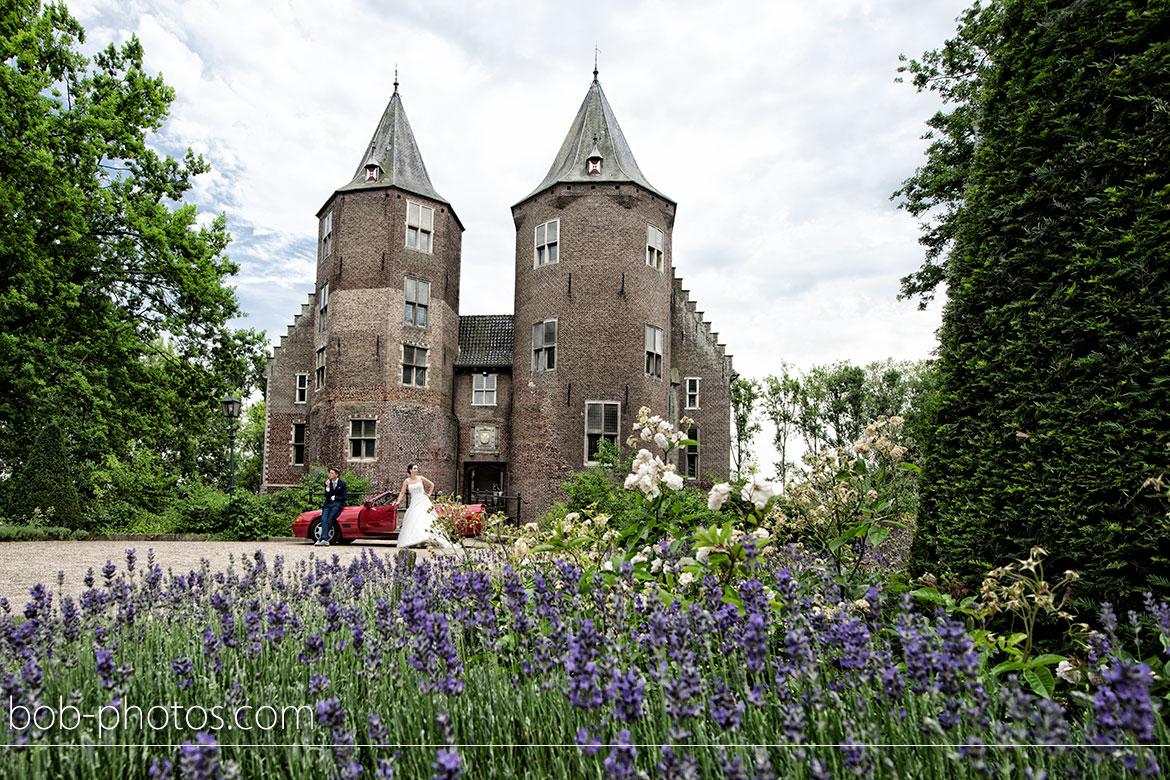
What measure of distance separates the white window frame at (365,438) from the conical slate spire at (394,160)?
919cm

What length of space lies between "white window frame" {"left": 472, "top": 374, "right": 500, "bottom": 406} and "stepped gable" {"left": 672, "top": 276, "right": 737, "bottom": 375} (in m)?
8.44

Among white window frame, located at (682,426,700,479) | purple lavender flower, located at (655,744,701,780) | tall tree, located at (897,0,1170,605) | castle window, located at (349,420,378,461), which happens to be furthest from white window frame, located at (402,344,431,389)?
purple lavender flower, located at (655,744,701,780)

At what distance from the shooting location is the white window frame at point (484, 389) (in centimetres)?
2677

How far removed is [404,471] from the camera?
78.5 feet

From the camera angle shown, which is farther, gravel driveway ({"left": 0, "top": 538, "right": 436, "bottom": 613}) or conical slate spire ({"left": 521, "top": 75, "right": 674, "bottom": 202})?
conical slate spire ({"left": 521, "top": 75, "right": 674, "bottom": 202})

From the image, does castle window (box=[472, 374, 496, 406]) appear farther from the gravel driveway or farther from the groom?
the groom

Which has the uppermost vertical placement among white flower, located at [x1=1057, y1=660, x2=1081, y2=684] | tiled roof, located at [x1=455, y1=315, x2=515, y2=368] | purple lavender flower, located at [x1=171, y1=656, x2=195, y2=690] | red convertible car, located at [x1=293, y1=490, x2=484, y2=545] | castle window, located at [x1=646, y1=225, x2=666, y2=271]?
castle window, located at [x1=646, y1=225, x2=666, y2=271]

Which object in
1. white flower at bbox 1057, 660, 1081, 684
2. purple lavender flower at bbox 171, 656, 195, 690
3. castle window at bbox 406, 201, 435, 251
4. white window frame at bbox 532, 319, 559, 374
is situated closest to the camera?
purple lavender flower at bbox 171, 656, 195, 690

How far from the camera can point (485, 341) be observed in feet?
93.4

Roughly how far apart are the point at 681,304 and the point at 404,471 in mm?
13685

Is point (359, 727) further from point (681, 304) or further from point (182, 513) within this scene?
point (681, 304)

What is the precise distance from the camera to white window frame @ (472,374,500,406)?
2677cm

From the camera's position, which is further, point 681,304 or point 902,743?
point 681,304

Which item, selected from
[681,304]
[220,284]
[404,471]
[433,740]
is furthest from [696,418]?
[433,740]
